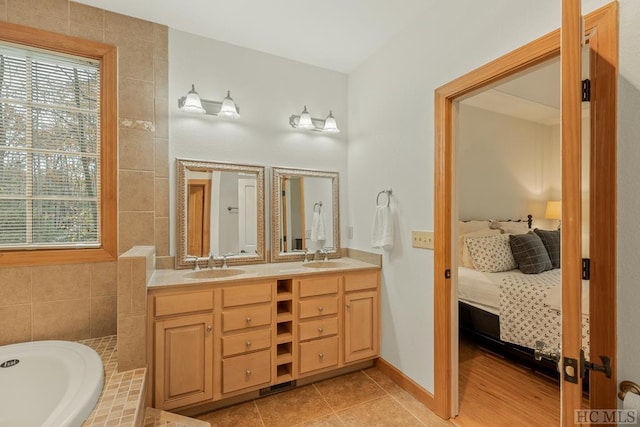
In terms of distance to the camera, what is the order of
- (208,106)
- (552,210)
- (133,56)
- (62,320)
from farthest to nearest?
(552,210) < (208,106) < (133,56) < (62,320)

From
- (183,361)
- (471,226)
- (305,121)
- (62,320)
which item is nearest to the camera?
(183,361)

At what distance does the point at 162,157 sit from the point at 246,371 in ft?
5.51

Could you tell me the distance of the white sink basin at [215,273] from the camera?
2.16m

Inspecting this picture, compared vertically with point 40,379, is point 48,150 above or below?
above

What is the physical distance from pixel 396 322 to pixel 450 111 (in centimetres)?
161

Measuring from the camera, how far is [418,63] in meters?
2.12

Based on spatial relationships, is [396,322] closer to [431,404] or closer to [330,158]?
[431,404]

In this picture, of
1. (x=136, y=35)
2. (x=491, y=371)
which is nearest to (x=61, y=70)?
(x=136, y=35)

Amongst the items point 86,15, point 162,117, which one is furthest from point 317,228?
point 86,15

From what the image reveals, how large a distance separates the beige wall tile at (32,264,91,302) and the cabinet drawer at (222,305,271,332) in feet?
3.23

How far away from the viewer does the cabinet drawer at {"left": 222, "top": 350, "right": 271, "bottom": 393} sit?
1.94m

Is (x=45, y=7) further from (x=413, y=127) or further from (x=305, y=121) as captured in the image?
(x=413, y=127)

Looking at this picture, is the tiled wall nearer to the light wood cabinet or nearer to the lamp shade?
the light wood cabinet

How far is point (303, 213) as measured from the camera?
9.07ft
